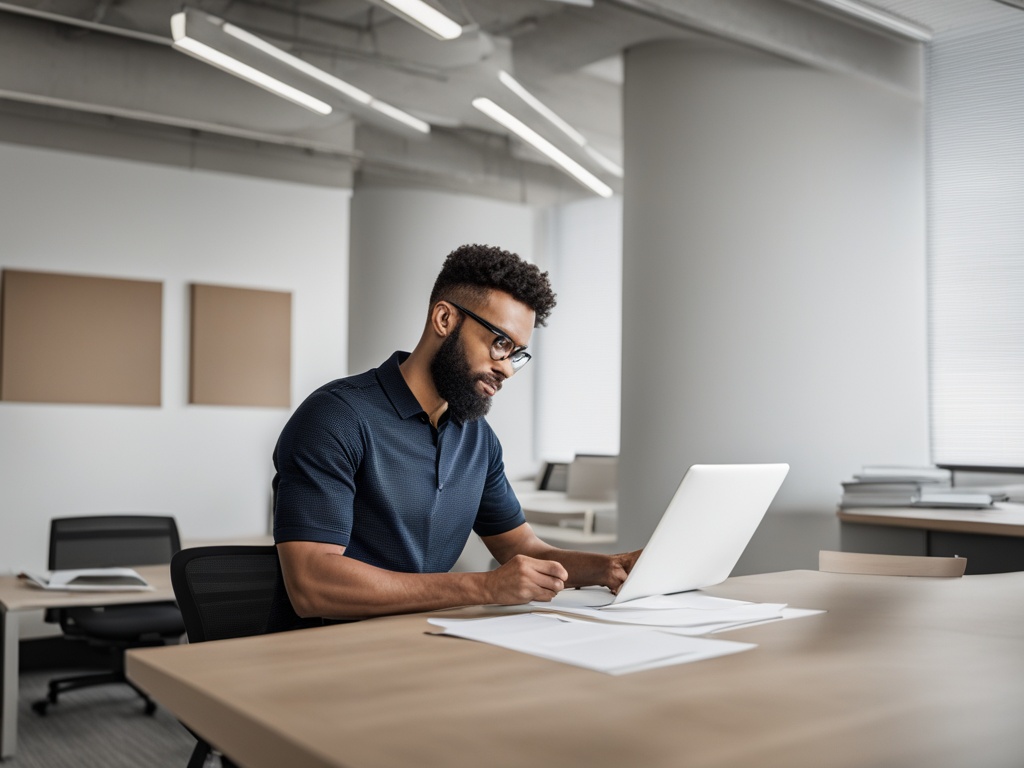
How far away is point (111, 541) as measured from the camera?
4.77m

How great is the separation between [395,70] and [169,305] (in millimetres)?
2523

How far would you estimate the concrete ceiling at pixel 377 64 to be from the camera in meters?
4.65

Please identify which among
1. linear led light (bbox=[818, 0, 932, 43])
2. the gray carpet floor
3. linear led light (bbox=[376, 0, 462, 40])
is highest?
linear led light (bbox=[818, 0, 932, 43])

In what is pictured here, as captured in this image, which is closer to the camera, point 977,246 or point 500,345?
point 500,345

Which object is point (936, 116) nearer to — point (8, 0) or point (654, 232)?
point (654, 232)

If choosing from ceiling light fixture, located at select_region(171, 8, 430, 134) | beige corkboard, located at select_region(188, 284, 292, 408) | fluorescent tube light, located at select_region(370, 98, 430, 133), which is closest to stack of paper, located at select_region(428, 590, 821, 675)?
ceiling light fixture, located at select_region(171, 8, 430, 134)

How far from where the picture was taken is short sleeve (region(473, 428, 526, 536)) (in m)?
2.39

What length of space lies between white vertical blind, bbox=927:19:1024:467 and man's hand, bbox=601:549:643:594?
328 centimetres

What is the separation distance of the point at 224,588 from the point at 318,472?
335 mm

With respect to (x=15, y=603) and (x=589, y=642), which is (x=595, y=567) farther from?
(x=15, y=603)

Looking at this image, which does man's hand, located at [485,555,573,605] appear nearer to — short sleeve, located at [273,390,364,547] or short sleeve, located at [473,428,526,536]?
short sleeve, located at [273,390,364,547]

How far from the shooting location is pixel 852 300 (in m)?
4.85

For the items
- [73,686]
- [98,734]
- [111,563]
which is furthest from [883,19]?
[73,686]

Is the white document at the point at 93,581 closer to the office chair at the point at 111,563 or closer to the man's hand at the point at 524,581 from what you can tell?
the office chair at the point at 111,563
